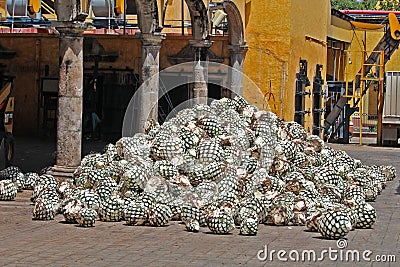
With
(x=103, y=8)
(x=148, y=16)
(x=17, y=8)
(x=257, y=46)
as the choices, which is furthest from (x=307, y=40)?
(x=148, y=16)

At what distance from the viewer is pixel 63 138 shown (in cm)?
1355

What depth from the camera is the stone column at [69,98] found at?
13.5 m

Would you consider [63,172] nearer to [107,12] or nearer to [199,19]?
[199,19]

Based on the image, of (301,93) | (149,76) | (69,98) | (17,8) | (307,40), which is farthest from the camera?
(307,40)

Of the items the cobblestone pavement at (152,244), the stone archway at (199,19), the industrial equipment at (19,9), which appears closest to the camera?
the cobblestone pavement at (152,244)

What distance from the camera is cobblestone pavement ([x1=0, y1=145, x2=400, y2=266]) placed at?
27.4ft

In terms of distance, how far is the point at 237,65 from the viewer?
24766 mm

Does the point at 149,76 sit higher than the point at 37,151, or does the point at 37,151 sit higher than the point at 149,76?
the point at 149,76

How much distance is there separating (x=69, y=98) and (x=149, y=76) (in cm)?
458

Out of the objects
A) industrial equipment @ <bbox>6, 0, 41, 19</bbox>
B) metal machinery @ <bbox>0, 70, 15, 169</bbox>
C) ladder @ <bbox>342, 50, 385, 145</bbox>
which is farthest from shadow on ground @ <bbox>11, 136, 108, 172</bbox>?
ladder @ <bbox>342, 50, 385, 145</bbox>

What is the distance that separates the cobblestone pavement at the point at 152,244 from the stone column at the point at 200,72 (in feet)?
32.8

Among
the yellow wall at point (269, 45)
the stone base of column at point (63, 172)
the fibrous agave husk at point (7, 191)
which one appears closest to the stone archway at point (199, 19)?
the yellow wall at point (269, 45)

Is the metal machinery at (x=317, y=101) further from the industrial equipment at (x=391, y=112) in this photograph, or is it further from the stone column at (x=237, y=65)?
the stone column at (x=237, y=65)

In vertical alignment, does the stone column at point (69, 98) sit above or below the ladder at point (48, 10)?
below
